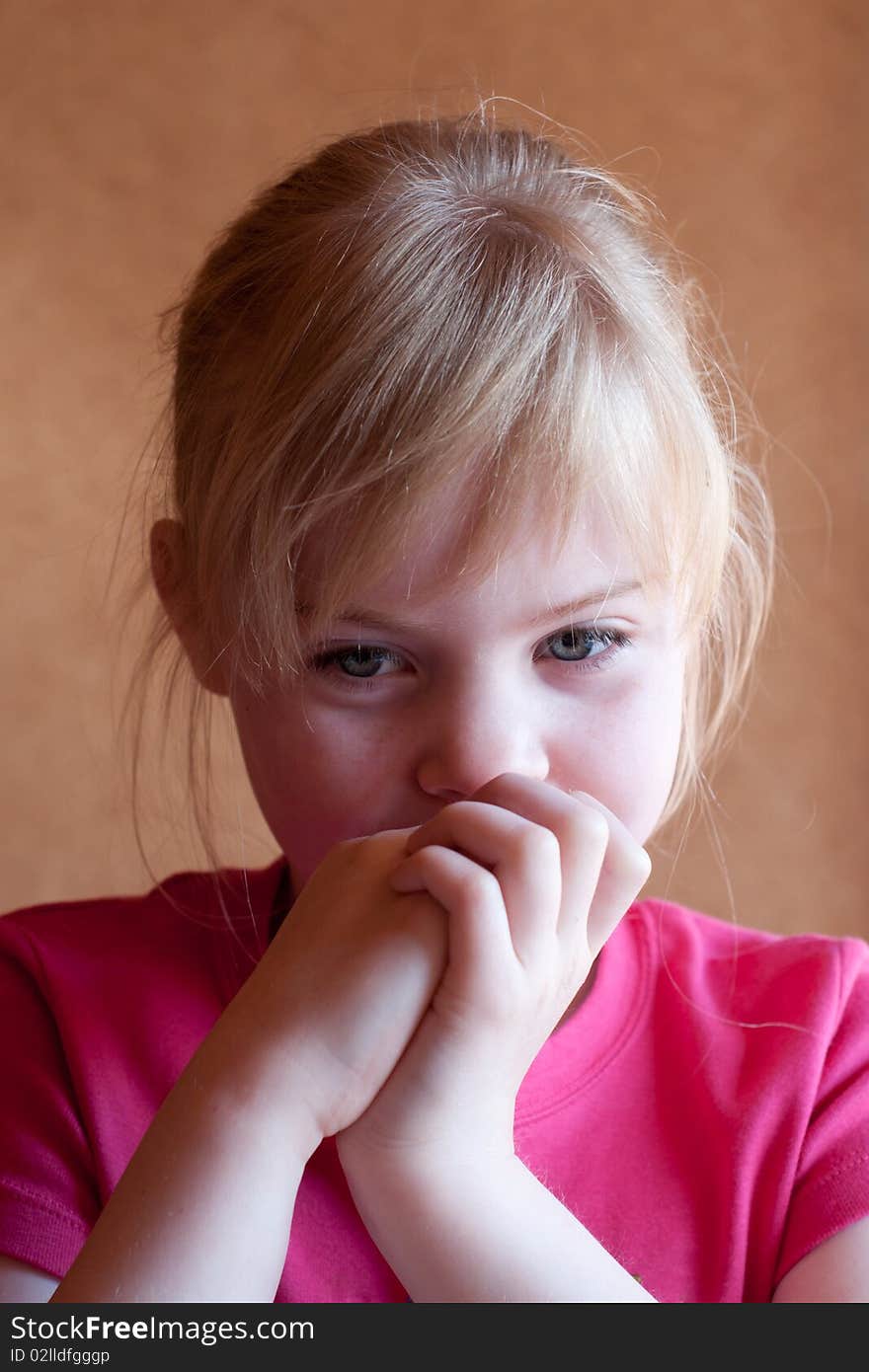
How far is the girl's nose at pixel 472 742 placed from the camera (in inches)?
27.2

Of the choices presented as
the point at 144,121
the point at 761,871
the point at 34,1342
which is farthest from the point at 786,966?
the point at 144,121

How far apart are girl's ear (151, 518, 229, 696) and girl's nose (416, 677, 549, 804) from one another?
189 millimetres

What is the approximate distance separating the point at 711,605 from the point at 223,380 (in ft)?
1.04

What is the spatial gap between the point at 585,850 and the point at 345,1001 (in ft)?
Result: 0.43

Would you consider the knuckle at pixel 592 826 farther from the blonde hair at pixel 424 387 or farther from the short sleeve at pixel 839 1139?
the short sleeve at pixel 839 1139

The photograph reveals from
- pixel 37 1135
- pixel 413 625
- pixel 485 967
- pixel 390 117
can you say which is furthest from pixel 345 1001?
pixel 390 117

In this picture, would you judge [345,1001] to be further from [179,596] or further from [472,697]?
[179,596]

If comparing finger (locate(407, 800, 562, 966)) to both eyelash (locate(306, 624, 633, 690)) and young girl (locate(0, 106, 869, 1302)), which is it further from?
eyelash (locate(306, 624, 633, 690))

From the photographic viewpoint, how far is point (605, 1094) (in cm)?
85

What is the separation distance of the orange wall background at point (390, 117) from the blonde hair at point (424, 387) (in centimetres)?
70

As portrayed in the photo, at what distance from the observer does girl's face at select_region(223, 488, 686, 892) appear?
2.27 feet

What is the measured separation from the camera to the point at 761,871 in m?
1.61

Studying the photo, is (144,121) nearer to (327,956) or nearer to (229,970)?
(229,970)

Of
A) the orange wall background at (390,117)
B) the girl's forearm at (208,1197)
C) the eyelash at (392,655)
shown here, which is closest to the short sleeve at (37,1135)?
the girl's forearm at (208,1197)
